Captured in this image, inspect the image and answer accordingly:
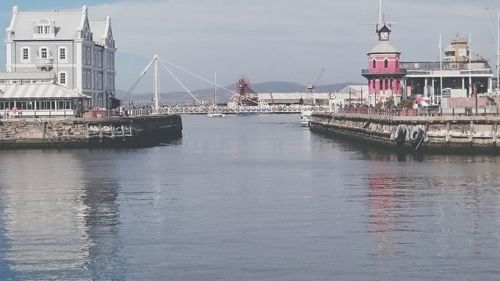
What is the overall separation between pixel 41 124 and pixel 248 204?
4896cm

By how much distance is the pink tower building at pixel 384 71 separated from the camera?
120m

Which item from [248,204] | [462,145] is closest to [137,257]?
[248,204]

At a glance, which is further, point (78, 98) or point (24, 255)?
point (78, 98)

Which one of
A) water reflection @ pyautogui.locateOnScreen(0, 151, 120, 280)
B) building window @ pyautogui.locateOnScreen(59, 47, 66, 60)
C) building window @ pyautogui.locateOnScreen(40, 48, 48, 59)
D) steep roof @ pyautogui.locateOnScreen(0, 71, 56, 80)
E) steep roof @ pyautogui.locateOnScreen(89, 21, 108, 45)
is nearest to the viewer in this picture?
water reflection @ pyautogui.locateOnScreen(0, 151, 120, 280)

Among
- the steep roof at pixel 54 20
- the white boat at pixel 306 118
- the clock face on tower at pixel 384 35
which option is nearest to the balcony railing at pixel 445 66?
the clock face on tower at pixel 384 35

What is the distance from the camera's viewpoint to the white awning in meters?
90.4

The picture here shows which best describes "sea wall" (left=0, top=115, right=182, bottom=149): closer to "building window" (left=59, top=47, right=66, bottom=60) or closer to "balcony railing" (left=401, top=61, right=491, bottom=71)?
"building window" (left=59, top=47, right=66, bottom=60)

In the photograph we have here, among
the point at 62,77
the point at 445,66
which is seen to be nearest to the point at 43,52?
the point at 62,77

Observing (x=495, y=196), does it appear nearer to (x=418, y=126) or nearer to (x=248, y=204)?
(x=248, y=204)

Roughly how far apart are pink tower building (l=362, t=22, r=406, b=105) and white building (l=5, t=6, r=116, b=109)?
34953 mm

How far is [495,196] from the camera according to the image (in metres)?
43.7

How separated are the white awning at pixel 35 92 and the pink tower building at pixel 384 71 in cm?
4343

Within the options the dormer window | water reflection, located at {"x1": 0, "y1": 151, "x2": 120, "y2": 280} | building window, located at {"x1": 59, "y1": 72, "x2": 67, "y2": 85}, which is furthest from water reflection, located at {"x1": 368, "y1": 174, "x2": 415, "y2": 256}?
the dormer window

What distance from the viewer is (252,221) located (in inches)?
1433
